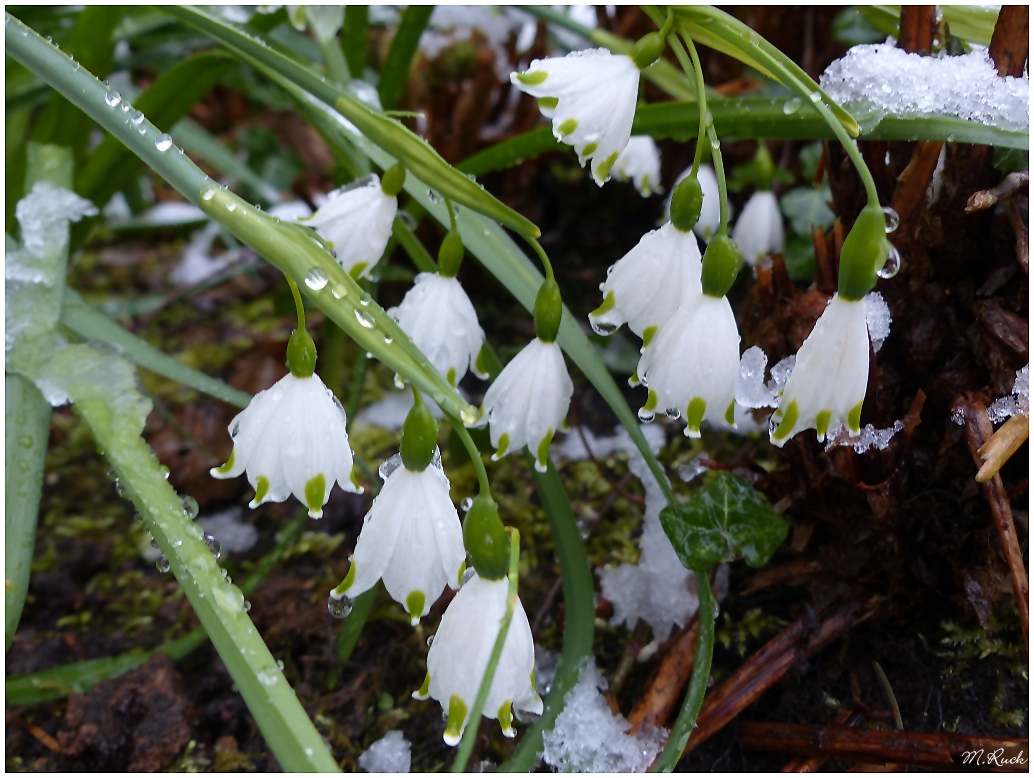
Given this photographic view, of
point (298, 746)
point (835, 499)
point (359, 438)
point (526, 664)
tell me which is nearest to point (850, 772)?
point (835, 499)

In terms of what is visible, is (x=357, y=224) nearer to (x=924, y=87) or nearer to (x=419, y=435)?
(x=419, y=435)

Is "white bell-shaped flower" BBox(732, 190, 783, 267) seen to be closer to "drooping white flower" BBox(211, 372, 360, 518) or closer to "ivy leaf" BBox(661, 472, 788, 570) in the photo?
"ivy leaf" BBox(661, 472, 788, 570)

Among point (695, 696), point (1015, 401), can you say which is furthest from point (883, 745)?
point (1015, 401)

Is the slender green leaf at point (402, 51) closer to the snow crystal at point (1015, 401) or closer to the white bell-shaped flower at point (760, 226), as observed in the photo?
the white bell-shaped flower at point (760, 226)

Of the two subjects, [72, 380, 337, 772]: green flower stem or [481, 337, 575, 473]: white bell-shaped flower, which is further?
[481, 337, 575, 473]: white bell-shaped flower

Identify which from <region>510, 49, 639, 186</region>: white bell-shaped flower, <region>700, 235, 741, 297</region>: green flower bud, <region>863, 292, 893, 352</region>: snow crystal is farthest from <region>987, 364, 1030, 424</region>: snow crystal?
<region>510, 49, 639, 186</region>: white bell-shaped flower

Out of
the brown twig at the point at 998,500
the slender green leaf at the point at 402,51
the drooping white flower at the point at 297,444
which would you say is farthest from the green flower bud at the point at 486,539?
the slender green leaf at the point at 402,51

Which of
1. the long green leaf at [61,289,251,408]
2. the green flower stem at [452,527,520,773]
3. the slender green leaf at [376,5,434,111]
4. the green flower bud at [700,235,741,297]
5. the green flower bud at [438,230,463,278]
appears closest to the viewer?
the green flower stem at [452,527,520,773]
